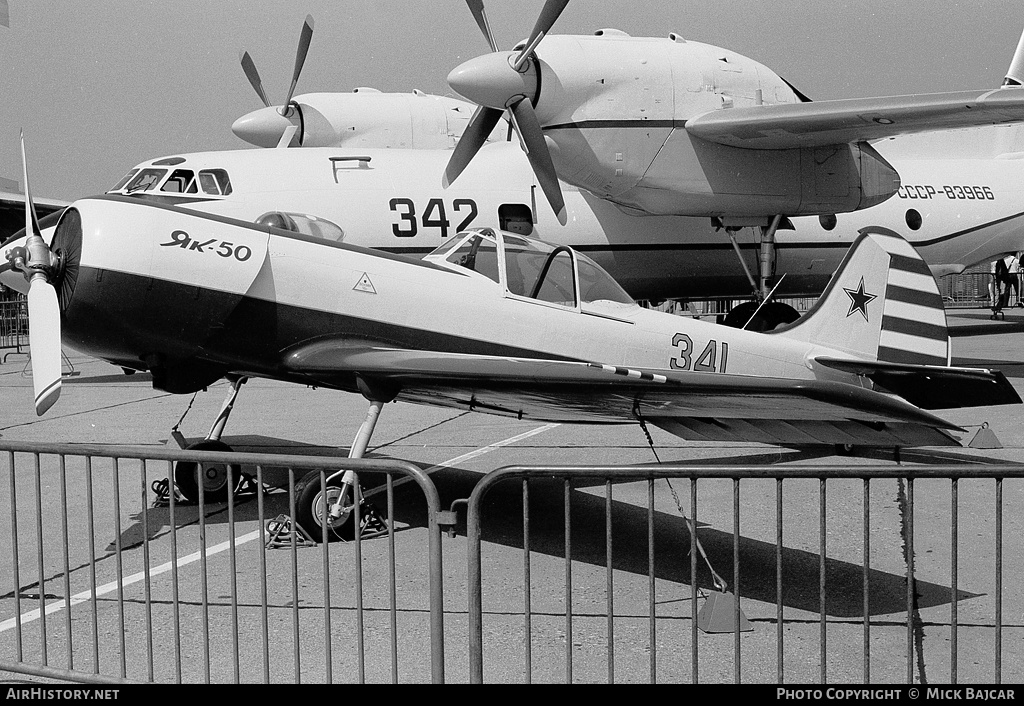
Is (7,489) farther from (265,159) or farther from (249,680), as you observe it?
(265,159)

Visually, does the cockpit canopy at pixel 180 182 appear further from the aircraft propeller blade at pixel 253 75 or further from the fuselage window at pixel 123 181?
the aircraft propeller blade at pixel 253 75

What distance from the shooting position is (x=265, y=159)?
14.6 metres

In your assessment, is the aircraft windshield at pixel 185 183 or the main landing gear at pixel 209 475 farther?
the aircraft windshield at pixel 185 183

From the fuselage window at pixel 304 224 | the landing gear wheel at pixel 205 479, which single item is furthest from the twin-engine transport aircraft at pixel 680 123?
the landing gear wheel at pixel 205 479

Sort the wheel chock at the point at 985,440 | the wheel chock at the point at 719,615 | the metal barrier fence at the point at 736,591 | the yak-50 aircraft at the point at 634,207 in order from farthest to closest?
1. the yak-50 aircraft at the point at 634,207
2. the wheel chock at the point at 985,440
3. the wheel chock at the point at 719,615
4. the metal barrier fence at the point at 736,591

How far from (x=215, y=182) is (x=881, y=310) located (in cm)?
944

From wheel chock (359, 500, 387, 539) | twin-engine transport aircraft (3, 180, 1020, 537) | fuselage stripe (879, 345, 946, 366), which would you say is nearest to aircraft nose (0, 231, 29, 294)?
twin-engine transport aircraft (3, 180, 1020, 537)

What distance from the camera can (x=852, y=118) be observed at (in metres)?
14.3

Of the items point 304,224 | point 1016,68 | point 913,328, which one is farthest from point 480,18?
point 1016,68

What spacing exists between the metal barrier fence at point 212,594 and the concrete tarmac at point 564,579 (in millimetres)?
19

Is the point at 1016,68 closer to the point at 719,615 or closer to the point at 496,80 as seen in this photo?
the point at 496,80

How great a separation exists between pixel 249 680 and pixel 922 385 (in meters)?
5.73

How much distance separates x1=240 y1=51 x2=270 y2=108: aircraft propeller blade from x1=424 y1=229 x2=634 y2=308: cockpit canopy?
53.8 feet

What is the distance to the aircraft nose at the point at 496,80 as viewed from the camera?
14.5m
